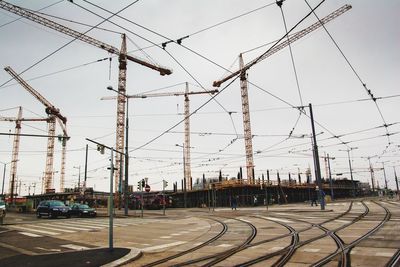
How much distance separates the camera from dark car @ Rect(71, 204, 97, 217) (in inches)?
1230

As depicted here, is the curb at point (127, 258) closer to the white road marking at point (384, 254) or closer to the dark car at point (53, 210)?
the white road marking at point (384, 254)

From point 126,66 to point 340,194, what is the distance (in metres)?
64.8

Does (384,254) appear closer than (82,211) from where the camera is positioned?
Yes

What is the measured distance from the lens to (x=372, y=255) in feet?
27.9

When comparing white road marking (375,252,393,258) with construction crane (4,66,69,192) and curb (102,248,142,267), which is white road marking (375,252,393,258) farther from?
construction crane (4,66,69,192)

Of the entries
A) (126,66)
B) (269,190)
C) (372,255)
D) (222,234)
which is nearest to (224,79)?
(126,66)

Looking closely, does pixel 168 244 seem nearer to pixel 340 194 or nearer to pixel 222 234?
pixel 222 234

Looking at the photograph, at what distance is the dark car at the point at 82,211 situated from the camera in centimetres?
3125

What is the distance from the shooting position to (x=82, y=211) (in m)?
31.4

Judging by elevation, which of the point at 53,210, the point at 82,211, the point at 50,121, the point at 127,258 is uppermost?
the point at 50,121

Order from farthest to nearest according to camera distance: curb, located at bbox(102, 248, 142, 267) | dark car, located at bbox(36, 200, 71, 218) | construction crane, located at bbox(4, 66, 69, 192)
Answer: construction crane, located at bbox(4, 66, 69, 192), dark car, located at bbox(36, 200, 71, 218), curb, located at bbox(102, 248, 142, 267)

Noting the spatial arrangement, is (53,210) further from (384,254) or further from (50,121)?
(50,121)

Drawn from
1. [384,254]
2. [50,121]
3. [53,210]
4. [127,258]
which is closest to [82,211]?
[53,210]

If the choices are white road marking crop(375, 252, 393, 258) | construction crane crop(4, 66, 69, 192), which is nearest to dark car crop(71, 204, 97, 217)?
white road marking crop(375, 252, 393, 258)
